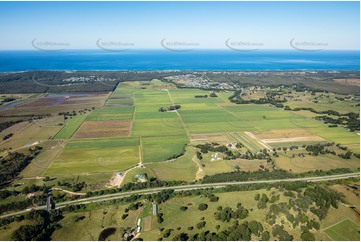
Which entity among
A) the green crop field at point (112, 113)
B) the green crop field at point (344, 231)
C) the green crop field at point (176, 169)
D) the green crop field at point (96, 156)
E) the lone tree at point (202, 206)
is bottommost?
the green crop field at point (112, 113)

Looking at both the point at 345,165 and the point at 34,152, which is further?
the point at 34,152

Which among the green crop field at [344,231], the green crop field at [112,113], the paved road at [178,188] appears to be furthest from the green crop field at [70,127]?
the green crop field at [344,231]

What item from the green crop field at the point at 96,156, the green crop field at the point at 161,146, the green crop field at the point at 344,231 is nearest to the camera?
the green crop field at the point at 344,231

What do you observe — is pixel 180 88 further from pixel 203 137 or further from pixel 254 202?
pixel 254 202

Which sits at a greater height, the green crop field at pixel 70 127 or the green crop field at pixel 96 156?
the green crop field at pixel 96 156

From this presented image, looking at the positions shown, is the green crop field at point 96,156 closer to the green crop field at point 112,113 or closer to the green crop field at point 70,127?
the green crop field at point 70,127

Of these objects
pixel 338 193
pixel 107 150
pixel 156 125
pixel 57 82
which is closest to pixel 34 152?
pixel 107 150
